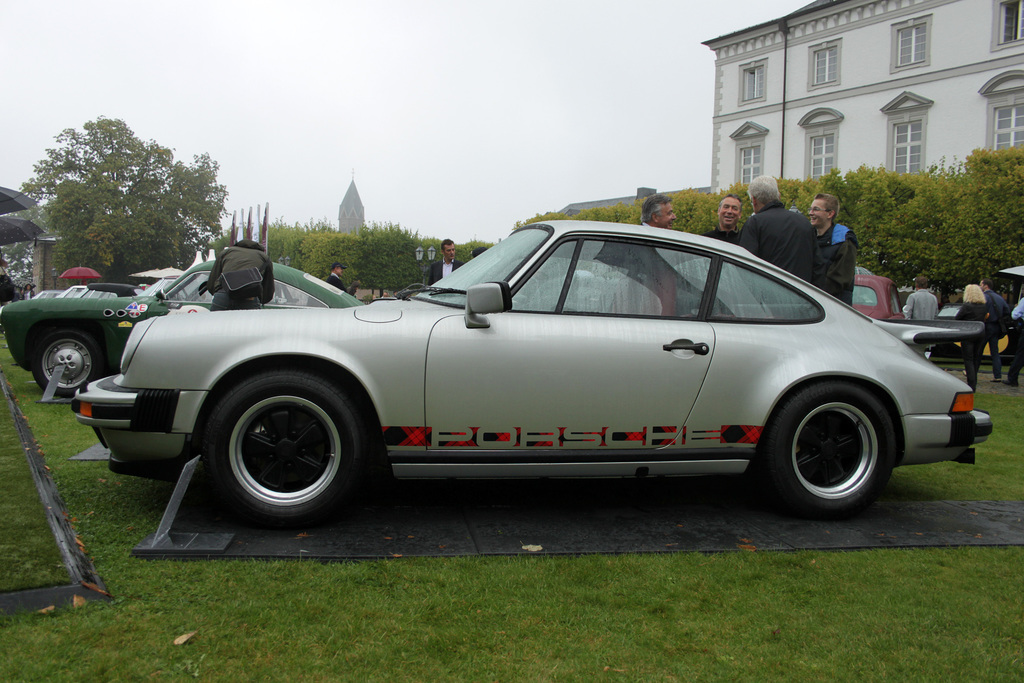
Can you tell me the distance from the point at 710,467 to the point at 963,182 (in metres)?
31.0

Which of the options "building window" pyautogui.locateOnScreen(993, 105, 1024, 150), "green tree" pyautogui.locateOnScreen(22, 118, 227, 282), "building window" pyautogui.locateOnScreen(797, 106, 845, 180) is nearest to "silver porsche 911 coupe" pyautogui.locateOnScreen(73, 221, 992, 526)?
"building window" pyautogui.locateOnScreen(993, 105, 1024, 150)

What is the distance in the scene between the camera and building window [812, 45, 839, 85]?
4459cm

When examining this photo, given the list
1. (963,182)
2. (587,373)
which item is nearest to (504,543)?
(587,373)

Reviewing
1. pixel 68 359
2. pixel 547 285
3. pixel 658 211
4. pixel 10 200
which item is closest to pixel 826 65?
pixel 10 200

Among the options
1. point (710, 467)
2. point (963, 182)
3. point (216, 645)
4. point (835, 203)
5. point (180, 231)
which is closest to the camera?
point (216, 645)

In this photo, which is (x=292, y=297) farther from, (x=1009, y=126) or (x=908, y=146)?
(x=908, y=146)

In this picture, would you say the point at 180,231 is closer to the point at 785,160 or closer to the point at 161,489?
the point at 785,160

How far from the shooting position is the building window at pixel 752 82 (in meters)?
47.9

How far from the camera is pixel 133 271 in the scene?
62.9 metres

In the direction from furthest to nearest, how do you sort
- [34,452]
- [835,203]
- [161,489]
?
[835,203], [34,452], [161,489]

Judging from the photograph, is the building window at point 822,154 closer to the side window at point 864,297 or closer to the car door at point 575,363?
the side window at point 864,297

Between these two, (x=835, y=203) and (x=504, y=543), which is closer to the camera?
(x=504, y=543)

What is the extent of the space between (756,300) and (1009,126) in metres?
42.3

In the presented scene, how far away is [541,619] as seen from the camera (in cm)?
273
